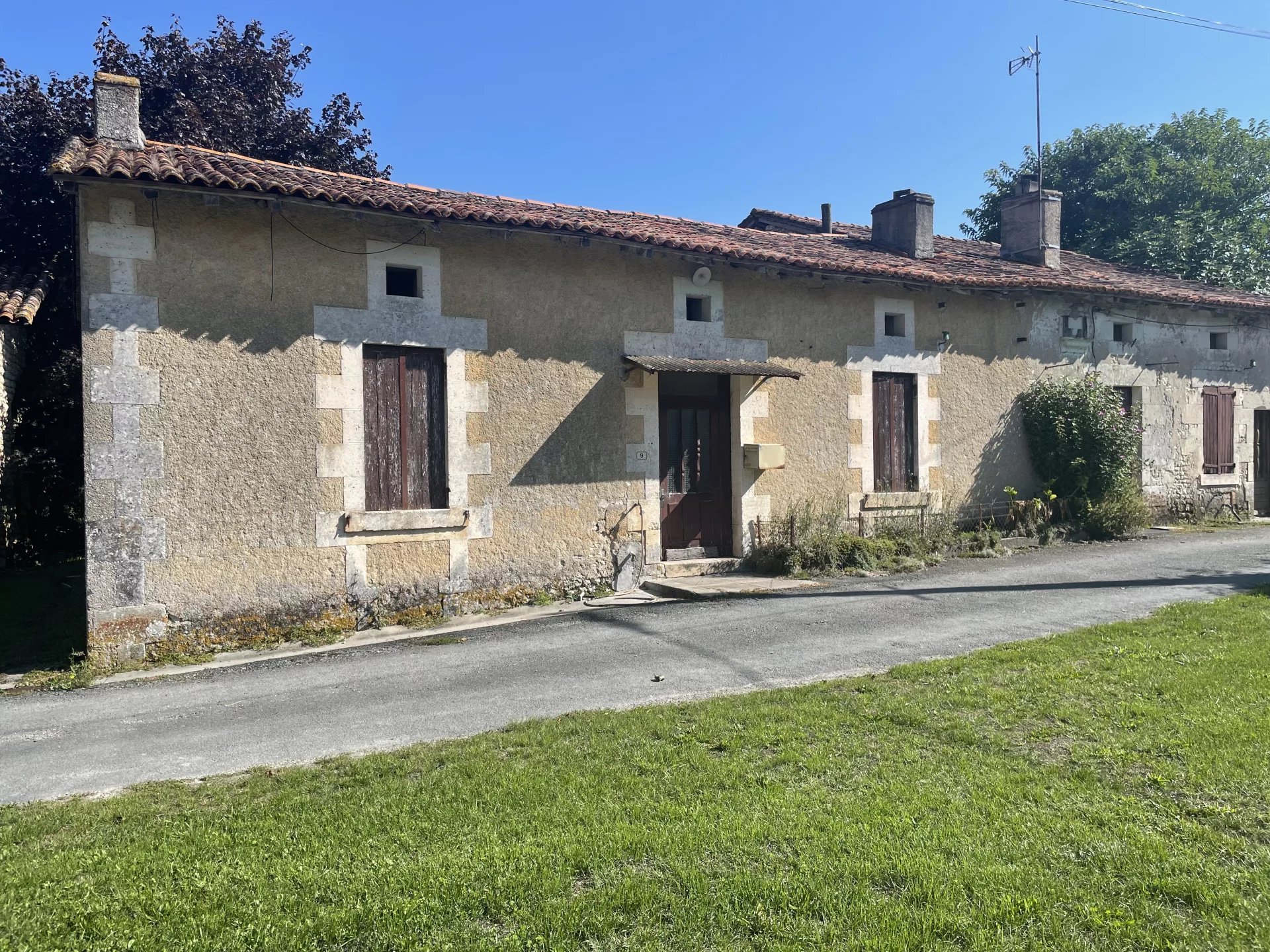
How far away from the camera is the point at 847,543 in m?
10.1

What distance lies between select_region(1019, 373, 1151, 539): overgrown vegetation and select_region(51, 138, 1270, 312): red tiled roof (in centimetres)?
163

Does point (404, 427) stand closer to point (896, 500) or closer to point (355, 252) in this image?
point (355, 252)

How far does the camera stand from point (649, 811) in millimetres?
3459

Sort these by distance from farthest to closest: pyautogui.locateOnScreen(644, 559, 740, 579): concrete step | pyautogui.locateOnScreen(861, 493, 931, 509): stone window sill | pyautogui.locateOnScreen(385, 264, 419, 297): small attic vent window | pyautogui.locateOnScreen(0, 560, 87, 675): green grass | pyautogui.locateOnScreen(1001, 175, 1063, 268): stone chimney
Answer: pyautogui.locateOnScreen(1001, 175, 1063, 268): stone chimney < pyautogui.locateOnScreen(861, 493, 931, 509): stone window sill < pyautogui.locateOnScreen(644, 559, 740, 579): concrete step < pyautogui.locateOnScreen(385, 264, 419, 297): small attic vent window < pyautogui.locateOnScreen(0, 560, 87, 675): green grass

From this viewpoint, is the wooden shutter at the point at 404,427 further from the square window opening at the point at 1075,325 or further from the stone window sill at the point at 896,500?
the square window opening at the point at 1075,325

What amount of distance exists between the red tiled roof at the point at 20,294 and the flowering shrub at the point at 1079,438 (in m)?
12.7

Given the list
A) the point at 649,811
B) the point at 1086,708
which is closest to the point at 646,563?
the point at 1086,708

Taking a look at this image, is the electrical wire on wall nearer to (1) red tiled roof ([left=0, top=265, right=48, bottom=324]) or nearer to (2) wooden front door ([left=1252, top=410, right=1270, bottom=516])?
(1) red tiled roof ([left=0, top=265, right=48, bottom=324])

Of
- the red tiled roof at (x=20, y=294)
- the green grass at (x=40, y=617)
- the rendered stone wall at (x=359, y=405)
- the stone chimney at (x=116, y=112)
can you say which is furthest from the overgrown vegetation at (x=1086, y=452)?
the red tiled roof at (x=20, y=294)

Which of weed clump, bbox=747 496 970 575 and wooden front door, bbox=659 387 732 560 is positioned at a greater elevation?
wooden front door, bbox=659 387 732 560

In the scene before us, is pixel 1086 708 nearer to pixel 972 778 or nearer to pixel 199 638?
pixel 972 778

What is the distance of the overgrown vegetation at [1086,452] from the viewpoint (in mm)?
12000

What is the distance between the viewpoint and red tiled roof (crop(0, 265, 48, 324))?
29.0ft

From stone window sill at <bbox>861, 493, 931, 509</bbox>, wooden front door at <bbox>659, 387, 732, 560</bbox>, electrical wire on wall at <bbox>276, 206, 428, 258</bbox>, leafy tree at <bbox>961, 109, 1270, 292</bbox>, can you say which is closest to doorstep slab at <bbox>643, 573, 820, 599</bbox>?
wooden front door at <bbox>659, 387, 732, 560</bbox>
